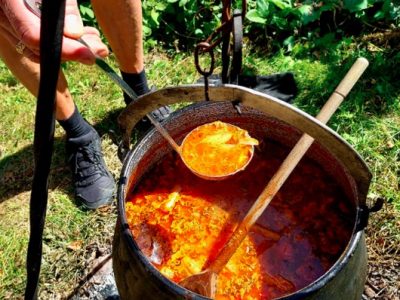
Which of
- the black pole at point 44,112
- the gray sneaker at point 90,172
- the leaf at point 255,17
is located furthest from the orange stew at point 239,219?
the leaf at point 255,17

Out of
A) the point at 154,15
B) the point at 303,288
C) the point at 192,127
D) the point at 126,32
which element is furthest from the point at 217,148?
the point at 154,15

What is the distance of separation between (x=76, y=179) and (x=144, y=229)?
1.19m

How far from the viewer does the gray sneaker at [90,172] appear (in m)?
3.03

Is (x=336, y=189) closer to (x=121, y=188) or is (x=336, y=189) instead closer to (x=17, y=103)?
(x=121, y=188)

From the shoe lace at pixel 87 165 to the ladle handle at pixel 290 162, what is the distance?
4.91 ft

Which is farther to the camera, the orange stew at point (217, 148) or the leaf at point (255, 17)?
the leaf at point (255, 17)

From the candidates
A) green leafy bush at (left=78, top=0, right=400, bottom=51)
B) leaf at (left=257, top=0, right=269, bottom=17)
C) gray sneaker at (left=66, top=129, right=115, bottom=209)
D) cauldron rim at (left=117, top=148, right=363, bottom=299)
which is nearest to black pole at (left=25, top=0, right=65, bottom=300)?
cauldron rim at (left=117, top=148, right=363, bottom=299)

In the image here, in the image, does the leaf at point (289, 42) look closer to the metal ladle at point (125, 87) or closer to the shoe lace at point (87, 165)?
the shoe lace at point (87, 165)

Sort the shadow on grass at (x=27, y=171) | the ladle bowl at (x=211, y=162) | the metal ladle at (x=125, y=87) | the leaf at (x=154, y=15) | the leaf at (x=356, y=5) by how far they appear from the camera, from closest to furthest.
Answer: the metal ladle at (x=125, y=87), the ladle bowl at (x=211, y=162), the shadow on grass at (x=27, y=171), the leaf at (x=356, y=5), the leaf at (x=154, y=15)

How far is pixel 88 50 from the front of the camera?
6.41 feet

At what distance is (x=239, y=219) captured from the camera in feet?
7.00

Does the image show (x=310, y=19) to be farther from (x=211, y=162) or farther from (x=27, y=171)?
(x=27, y=171)

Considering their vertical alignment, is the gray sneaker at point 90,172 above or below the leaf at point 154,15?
below

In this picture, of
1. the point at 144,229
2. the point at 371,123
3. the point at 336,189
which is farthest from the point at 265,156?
the point at 371,123
